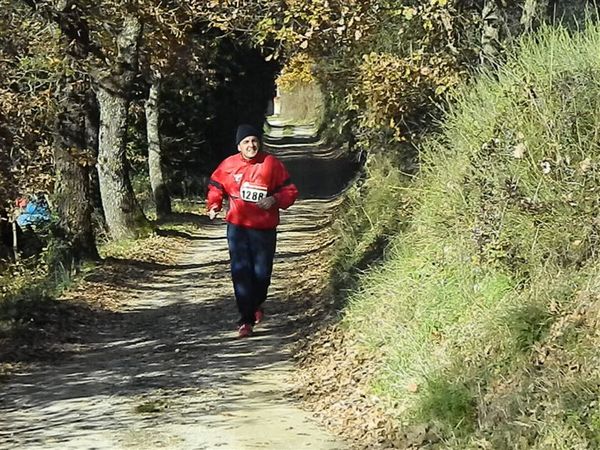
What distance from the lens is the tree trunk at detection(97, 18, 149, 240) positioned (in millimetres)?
17516

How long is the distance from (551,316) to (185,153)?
82.6 feet

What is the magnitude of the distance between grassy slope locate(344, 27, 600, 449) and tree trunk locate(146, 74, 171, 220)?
16244mm

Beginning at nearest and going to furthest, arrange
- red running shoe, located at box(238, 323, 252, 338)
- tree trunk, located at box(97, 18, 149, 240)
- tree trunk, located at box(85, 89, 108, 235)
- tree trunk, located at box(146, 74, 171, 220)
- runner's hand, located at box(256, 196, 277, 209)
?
runner's hand, located at box(256, 196, 277, 209)
red running shoe, located at box(238, 323, 252, 338)
tree trunk, located at box(97, 18, 149, 240)
tree trunk, located at box(85, 89, 108, 235)
tree trunk, located at box(146, 74, 171, 220)

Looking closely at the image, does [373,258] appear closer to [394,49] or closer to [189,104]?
[394,49]

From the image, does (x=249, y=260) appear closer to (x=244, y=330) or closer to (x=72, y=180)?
(x=244, y=330)

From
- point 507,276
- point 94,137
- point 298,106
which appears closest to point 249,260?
point 507,276

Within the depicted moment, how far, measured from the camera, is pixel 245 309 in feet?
35.5

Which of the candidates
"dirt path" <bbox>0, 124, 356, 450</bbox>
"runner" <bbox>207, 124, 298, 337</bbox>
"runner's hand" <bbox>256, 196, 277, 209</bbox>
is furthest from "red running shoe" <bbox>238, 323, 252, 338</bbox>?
"runner's hand" <bbox>256, 196, 277, 209</bbox>

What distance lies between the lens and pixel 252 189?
10531mm

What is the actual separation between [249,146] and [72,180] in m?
6.31

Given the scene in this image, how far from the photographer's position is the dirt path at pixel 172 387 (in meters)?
7.31

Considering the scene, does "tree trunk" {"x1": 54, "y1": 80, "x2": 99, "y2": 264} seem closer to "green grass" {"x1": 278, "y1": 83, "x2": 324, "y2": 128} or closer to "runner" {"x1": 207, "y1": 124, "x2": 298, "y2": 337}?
"runner" {"x1": 207, "y1": 124, "x2": 298, "y2": 337}

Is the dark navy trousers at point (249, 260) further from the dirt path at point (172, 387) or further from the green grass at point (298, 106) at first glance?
the green grass at point (298, 106)

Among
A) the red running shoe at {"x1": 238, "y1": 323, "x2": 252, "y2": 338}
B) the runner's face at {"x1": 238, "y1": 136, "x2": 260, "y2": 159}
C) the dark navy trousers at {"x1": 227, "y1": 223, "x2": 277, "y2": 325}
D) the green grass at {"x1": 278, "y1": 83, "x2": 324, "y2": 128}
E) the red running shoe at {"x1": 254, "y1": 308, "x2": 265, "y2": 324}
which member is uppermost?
the runner's face at {"x1": 238, "y1": 136, "x2": 260, "y2": 159}
